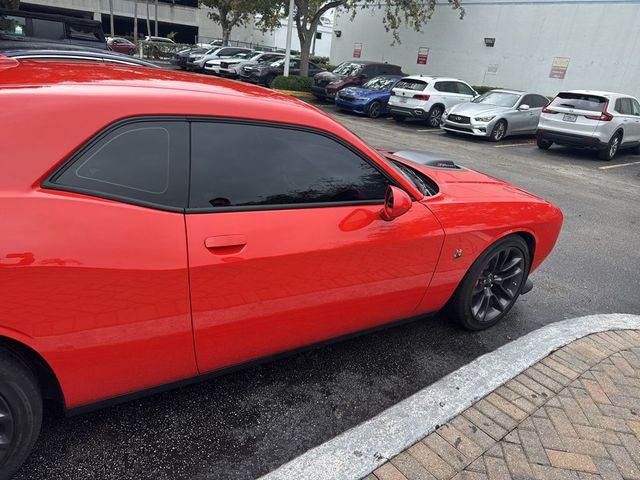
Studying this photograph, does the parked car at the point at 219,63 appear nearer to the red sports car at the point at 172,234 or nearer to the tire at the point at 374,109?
the tire at the point at 374,109

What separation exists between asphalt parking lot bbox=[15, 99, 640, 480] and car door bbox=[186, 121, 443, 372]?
332mm

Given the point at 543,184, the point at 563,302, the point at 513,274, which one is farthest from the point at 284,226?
the point at 543,184

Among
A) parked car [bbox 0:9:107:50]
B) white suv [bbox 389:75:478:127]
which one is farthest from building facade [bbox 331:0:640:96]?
parked car [bbox 0:9:107:50]

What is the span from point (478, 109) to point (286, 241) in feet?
43.1

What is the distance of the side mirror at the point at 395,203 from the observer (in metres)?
2.38

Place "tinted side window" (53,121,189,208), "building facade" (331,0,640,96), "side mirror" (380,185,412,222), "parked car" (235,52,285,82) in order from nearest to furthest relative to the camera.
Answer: "tinted side window" (53,121,189,208) < "side mirror" (380,185,412,222) < "building facade" (331,0,640,96) < "parked car" (235,52,285,82)

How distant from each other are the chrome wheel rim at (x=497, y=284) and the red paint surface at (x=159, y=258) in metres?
0.69

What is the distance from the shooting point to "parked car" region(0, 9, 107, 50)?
10172 millimetres

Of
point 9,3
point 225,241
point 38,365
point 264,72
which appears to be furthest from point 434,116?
point 9,3

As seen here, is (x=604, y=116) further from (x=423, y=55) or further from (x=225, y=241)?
(x=423, y=55)

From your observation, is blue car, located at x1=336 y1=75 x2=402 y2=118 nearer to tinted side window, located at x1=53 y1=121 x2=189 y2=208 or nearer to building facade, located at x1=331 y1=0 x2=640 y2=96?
building facade, located at x1=331 y1=0 x2=640 y2=96

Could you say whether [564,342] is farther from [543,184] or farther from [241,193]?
[543,184]

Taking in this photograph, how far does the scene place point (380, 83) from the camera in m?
17.2

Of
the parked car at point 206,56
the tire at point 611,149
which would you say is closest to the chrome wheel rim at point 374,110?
the tire at point 611,149
